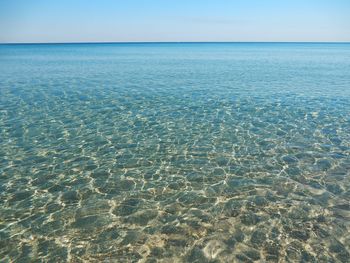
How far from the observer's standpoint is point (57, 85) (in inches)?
1483

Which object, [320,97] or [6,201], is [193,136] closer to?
[6,201]

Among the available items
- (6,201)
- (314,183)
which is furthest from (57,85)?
(314,183)

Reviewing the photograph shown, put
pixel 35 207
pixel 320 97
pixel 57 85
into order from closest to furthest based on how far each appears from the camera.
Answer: pixel 35 207 < pixel 320 97 < pixel 57 85

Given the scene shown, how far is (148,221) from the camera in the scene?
9945 mm

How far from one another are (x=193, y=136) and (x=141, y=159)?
447cm

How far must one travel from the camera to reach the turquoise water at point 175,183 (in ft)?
28.5

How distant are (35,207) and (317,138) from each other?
15.7 m

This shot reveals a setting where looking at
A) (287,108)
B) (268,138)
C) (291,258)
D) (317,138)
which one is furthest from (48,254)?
(287,108)

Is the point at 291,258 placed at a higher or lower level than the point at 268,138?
higher

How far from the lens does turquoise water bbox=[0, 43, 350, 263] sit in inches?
342

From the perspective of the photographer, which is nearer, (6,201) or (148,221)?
(148,221)

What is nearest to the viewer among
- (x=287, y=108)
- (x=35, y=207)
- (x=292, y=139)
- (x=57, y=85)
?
(x=35, y=207)

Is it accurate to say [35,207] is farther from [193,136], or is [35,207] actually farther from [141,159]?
[193,136]

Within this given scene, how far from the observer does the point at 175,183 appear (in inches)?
493
